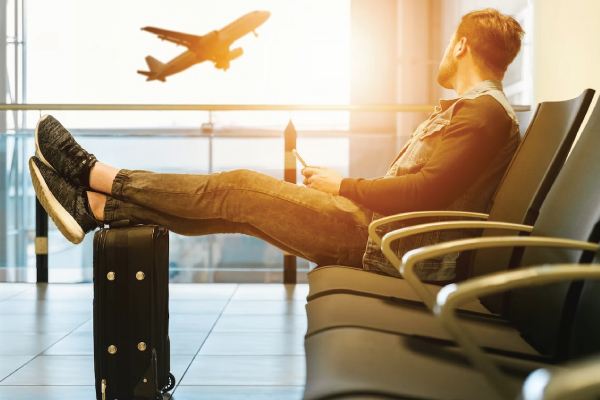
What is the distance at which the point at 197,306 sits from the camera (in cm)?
279

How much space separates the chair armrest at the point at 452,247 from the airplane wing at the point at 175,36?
30.2 feet

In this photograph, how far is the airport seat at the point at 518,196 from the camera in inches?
49.9

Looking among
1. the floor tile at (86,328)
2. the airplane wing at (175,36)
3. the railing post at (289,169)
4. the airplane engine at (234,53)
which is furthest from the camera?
the airplane wing at (175,36)

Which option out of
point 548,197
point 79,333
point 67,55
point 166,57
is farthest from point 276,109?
point 166,57

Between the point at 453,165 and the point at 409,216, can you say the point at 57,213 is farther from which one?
the point at 453,165

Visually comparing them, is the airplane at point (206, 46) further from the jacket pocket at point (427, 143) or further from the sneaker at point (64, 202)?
the jacket pocket at point (427, 143)

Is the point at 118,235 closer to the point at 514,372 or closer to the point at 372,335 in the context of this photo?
the point at 372,335

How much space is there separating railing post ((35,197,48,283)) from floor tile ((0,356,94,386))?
60.4 inches

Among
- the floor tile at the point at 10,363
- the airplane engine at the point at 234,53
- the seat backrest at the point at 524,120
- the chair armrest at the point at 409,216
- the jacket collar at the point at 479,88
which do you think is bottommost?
the floor tile at the point at 10,363

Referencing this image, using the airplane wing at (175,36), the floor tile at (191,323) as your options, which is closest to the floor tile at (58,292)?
the floor tile at (191,323)

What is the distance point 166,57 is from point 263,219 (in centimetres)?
956

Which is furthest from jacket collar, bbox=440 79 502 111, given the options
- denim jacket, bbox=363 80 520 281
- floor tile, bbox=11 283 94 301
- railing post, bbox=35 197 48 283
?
railing post, bbox=35 197 48 283

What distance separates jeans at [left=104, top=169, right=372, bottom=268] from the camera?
165 cm

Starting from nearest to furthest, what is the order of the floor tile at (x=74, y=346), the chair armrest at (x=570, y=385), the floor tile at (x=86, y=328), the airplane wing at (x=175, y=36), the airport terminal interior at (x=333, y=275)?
the chair armrest at (x=570, y=385)
the airport terminal interior at (x=333, y=275)
the floor tile at (x=74, y=346)
the floor tile at (x=86, y=328)
the airplane wing at (x=175, y=36)
